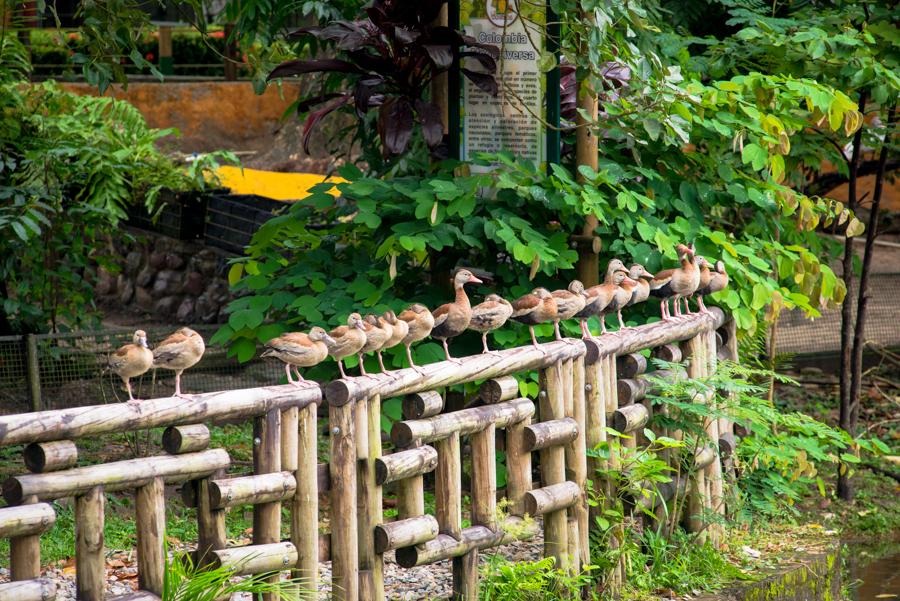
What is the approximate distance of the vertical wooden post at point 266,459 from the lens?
472 centimetres

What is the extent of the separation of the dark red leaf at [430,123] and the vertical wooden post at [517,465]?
1942 millimetres

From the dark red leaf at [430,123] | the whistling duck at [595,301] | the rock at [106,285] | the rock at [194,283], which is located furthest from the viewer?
the rock at [106,285]

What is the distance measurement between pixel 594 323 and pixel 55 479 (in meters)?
3.74

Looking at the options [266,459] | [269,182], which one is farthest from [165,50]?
A: [266,459]

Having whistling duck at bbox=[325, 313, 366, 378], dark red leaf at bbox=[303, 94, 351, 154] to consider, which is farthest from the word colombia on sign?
whistling duck at bbox=[325, 313, 366, 378]

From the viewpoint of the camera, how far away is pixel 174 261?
1352 cm

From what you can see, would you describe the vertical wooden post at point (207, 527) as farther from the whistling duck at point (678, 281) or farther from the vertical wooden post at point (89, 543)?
the whistling duck at point (678, 281)

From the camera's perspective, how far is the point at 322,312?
6.75m

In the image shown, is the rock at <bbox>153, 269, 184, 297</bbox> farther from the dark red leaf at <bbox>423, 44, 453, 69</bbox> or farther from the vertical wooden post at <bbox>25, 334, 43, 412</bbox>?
the dark red leaf at <bbox>423, 44, 453, 69</bbox>

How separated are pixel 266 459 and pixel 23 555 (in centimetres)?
102

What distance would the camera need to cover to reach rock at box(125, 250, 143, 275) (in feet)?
46.5

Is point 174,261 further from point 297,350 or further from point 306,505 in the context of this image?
point 306,505

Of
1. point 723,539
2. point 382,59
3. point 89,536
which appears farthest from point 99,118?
point 89,536

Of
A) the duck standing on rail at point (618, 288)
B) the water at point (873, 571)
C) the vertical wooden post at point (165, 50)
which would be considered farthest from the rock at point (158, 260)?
the water at point (873, 571)
